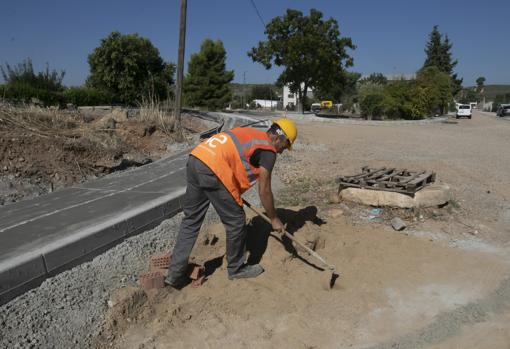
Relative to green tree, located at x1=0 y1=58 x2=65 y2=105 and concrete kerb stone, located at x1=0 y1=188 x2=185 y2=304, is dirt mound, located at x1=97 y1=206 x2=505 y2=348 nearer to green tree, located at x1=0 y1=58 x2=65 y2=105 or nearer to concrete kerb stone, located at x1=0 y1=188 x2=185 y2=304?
concrete kerb stone, located at x1=0 y1=188 x2=185 y2=304

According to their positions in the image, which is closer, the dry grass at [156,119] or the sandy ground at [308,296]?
the sandy ground at [308,296]

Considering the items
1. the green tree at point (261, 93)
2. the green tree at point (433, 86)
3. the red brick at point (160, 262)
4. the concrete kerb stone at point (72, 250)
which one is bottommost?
the red brick at point (160, 262)

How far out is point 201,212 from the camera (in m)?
3.50

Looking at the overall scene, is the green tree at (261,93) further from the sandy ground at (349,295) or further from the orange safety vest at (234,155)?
the orange safety vest at (234,155)

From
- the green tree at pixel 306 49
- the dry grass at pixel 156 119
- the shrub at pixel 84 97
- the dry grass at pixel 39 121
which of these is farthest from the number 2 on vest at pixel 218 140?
→ the green tree at pixel 306 49

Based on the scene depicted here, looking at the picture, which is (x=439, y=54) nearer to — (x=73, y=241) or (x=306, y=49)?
(x=306, y=49)

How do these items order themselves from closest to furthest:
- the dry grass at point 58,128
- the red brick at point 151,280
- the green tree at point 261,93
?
1. the red brick at point 151,280
2. the dry grass at point 58,128
3. the green tree at point 261,93

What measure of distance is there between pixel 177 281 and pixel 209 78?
3535 centimetres

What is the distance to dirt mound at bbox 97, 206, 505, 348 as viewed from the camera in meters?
2.94

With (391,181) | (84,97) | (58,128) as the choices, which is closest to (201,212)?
(391,181)

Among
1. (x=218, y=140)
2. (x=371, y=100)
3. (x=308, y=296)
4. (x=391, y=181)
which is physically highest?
(x=371, y=100)

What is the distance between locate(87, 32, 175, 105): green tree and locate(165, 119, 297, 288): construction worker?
16.5 m

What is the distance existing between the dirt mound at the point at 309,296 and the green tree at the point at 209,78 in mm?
33774

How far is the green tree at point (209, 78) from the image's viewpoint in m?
37.3
